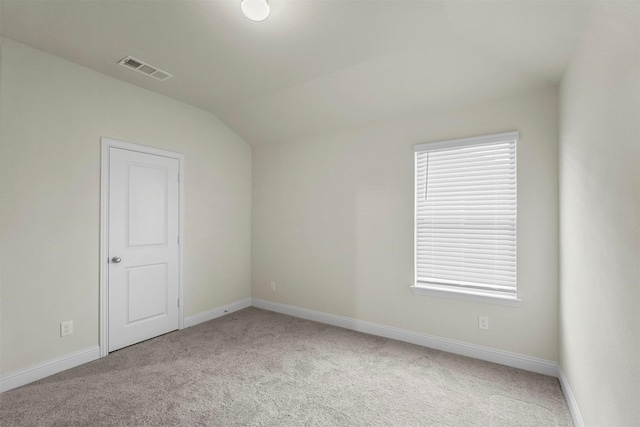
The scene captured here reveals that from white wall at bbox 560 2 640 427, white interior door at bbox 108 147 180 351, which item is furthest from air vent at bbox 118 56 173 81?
white wall at bbox 560 2 640 427

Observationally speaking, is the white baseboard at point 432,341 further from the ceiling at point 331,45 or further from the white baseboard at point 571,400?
the ceiling at point 331,45

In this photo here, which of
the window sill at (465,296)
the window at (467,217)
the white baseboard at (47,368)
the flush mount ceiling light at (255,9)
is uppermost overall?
the flush mount ceiling light at (255,9)

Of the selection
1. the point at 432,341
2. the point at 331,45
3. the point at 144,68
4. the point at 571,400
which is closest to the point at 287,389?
the point at 432,341

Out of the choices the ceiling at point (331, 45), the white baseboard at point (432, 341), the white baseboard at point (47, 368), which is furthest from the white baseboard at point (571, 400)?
the white baseboard at point (47, 368)

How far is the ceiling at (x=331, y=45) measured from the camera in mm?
2025

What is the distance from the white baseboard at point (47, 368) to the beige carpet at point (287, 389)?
0.23 ft

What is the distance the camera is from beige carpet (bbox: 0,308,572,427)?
206cm

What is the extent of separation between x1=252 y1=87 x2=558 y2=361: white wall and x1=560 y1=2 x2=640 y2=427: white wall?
41 centimetres

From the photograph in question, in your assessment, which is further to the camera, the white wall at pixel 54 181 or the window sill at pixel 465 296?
the window sill at pixel 465 296

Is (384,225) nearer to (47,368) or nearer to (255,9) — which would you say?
(255,9)

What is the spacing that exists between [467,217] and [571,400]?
1545 millimetres

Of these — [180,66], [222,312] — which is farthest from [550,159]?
[222,312]

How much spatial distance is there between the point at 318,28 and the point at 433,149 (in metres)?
1.60

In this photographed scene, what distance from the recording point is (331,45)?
248cm
